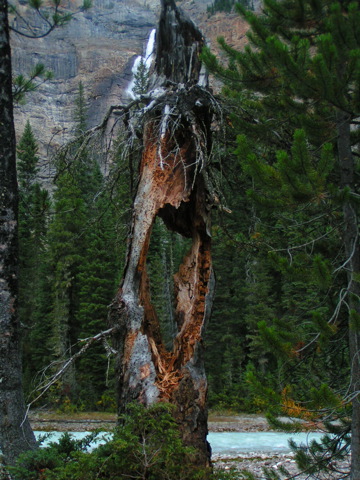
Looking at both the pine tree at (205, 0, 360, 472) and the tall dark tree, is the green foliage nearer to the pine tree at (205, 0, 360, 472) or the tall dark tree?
the tall dark tree

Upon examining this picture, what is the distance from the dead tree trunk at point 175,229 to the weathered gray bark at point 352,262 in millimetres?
1540

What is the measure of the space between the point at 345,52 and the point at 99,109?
88488 mm

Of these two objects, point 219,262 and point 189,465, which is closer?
point 189,465

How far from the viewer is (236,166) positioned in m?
6.81

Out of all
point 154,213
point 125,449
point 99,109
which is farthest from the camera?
point 99,109

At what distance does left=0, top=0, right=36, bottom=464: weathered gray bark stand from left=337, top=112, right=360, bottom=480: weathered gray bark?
11.3ft

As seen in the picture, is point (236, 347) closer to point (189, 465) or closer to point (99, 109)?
point (189, 465)

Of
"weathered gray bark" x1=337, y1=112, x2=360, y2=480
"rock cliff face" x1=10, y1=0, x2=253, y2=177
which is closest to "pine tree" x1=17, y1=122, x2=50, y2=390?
"weathered gray bark" x1=337, y1=112, x2=360, y2=480

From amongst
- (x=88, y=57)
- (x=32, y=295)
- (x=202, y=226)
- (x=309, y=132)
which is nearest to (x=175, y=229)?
(x=202, y=226)

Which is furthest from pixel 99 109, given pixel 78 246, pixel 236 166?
pixel 236 166

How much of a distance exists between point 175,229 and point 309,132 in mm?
2075

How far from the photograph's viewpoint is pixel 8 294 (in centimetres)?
512

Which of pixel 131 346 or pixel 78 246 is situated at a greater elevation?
pixel 131 346

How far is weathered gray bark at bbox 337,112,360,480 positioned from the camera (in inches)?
193
